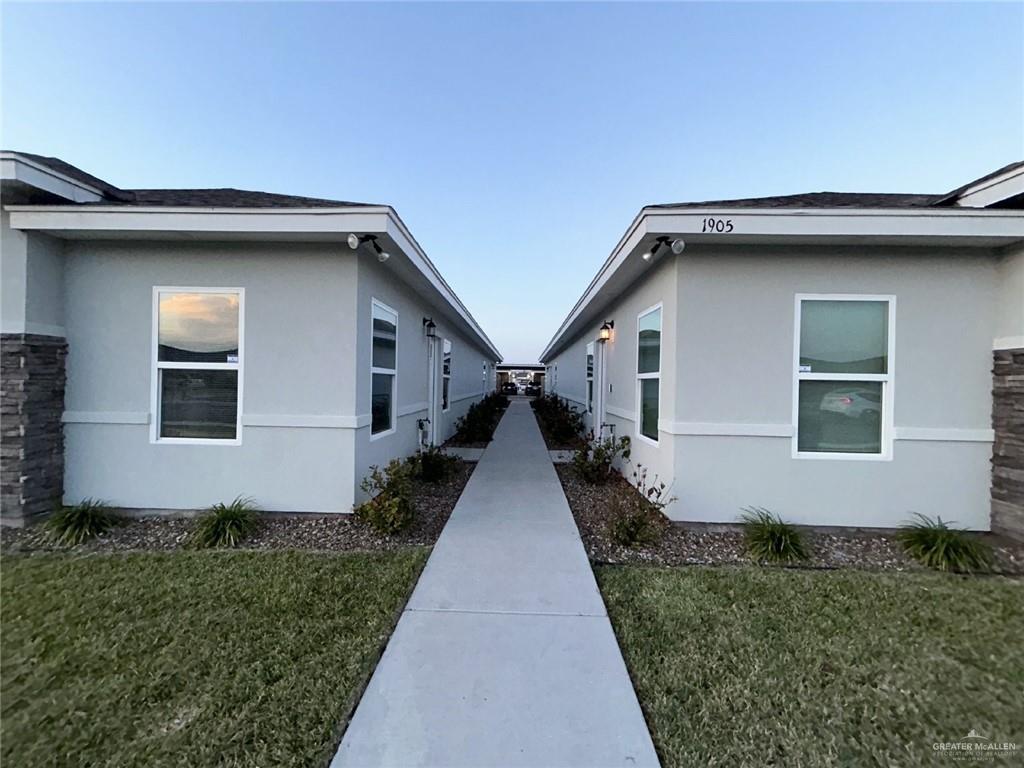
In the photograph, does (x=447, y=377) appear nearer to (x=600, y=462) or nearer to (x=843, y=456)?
(x=600, y=462)

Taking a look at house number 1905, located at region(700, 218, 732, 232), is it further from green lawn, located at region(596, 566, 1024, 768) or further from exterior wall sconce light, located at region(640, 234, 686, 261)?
green lawn, located at region(596, 566, 1024, 768)

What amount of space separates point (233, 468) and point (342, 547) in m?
1.75

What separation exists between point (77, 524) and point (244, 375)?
2.10 m

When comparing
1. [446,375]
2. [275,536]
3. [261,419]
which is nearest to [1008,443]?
[275,536]

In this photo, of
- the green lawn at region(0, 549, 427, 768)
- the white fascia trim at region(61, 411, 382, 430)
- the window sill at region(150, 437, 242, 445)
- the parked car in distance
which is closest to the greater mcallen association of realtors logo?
the green lawn at region(0, 549, 427, 768)

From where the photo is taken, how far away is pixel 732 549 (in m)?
4.20

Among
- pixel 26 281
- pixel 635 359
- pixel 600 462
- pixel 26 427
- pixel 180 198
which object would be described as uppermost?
pixel 180 198

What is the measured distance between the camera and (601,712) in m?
2.08

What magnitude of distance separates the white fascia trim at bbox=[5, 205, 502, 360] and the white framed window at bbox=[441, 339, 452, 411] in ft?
19.2

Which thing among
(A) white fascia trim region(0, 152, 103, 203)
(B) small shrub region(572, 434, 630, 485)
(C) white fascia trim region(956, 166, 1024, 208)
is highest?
(C) white fascia trim region(956, 166, 1024, 208)

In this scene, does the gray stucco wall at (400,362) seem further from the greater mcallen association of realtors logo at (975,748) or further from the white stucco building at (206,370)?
the greater mcallen association of realtors logo at (975,748)

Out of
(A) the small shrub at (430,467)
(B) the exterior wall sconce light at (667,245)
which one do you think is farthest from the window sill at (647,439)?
(A) the small shrub at (430,467)

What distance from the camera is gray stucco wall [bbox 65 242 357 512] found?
4.67m

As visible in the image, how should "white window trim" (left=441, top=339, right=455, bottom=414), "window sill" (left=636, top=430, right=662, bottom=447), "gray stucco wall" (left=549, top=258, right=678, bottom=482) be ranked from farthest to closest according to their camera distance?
1. "white window trim" (left=441, top=339, right=455, bottom=414)
2. "window sill" (left=636, top=430, right=662, bottom=447)
3. "gray stucco wall" (left=549, top=258, right=678, bottom=482)
